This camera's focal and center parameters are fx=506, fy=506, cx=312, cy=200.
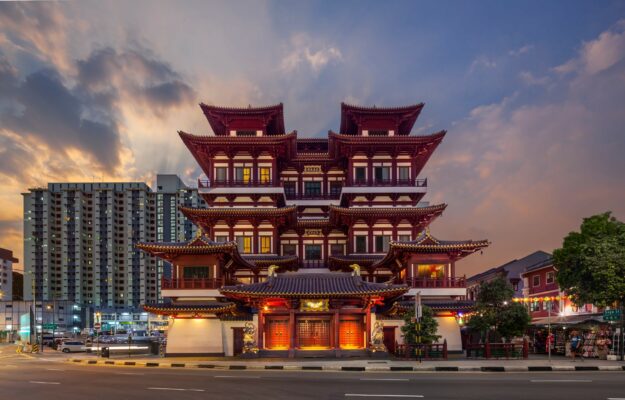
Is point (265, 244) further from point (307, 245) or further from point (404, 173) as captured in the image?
point (404, 173)

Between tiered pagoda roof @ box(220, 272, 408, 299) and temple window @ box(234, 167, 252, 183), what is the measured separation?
13299 millimetres

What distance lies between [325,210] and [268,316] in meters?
17.1

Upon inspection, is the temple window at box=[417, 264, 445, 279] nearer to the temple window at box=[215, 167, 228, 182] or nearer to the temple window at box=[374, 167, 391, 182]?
the temple window at box=[374, 167, 391, 182]

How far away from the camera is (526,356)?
3180 centimetres

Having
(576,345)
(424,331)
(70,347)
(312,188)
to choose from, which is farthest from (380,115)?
(70,347)

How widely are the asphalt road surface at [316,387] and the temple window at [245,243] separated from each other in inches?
916

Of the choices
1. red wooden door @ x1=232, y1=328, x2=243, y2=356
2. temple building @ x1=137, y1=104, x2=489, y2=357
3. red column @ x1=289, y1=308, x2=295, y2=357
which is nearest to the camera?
red column @ x1=289, y1=308, x2=295, y2=357

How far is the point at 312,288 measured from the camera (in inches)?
1359

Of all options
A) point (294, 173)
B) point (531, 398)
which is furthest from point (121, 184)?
point (531, 398)

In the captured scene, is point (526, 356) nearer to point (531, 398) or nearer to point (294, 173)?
point (531, 398)

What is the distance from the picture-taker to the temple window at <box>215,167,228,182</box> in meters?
47.1

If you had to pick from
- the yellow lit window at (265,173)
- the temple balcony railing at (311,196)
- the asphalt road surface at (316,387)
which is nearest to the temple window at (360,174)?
the temple balcony railing at (311,196)

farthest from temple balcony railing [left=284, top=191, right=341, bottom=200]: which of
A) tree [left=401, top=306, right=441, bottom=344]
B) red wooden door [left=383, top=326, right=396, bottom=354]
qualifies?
tree [left=401, top=306, right=441, bottom=344]

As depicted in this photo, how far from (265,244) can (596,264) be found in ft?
86.6
